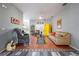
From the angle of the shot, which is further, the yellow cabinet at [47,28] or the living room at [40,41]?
the yellow cabinet at [47,28]

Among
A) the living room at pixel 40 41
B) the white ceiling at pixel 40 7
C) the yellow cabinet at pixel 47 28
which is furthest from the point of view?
the yellow cabinet at pixel 47 28

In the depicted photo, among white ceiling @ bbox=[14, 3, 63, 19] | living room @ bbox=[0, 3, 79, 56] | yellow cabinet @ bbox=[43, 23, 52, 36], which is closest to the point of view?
living room @ bbox=[0, 3, 79, 56]

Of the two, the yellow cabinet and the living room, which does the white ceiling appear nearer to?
the living room

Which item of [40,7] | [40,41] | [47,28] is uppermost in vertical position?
[40,7]

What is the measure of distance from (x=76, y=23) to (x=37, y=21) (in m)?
8.52

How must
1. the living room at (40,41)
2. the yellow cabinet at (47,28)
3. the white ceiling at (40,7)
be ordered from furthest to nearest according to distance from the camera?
the yellow cabinet at (47,28) < the white ceiling at (40,7) < the living room at (40,41)

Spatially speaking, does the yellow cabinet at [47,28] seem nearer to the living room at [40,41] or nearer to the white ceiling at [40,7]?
the white ceiling at [40,7]

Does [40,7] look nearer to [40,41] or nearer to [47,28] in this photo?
[40,41]

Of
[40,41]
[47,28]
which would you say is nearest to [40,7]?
[40,41]

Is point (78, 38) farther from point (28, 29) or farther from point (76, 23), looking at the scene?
point (28, 29)

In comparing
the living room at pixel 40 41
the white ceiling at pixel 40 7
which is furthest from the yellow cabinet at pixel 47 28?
the living room at pixel 40 41

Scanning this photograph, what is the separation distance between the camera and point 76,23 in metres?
4.47

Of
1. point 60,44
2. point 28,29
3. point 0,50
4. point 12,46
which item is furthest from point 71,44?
point 28,29

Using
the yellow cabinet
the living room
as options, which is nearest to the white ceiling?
the living room
